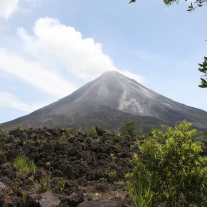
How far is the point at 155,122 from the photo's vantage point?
244 ft

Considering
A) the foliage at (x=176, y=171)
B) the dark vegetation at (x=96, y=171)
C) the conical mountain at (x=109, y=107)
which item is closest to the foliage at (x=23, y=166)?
the dark vegetation at (x=96, y=171)

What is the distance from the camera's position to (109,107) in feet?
337

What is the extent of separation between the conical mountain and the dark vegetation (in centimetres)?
6385

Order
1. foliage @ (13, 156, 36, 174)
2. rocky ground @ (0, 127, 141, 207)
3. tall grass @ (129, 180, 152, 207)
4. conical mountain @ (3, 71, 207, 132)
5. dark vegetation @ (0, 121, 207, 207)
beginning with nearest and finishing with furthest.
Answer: dark vegetation @ (0, 121, 207, 207)
tall grass @ (129, 180, 152, 207)
rocky ground @ (0, 127, 141, 207)
foliage @ (13, 156, 36, 174)
conical mountain @ (3, 71, 207, 132)

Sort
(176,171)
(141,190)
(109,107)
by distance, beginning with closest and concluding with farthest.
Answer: (176,171) < (141,190) < (109,107)

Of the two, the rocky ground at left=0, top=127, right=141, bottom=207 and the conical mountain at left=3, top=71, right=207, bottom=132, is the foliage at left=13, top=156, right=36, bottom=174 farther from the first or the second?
the conical mountain at left=3, top=71, right=207, bottom=132

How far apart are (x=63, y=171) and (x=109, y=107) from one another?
96.4 metres

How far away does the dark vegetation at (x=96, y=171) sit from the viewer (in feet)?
11.1

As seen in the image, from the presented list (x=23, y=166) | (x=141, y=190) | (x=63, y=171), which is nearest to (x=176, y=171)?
(x=141, y=190)

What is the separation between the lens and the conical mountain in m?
85.8

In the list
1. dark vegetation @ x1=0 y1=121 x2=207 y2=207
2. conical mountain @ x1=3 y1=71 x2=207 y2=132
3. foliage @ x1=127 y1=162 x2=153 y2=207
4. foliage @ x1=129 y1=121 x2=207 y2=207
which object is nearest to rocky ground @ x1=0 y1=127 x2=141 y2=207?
dark vegetation @ x1=0 y1=121 x2=207 y2=207

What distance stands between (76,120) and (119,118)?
49.6 ft

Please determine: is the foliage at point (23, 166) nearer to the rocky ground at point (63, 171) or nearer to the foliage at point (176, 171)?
the rocky ground at point (63, 171)

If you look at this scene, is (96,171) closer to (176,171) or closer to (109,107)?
(176,171)
